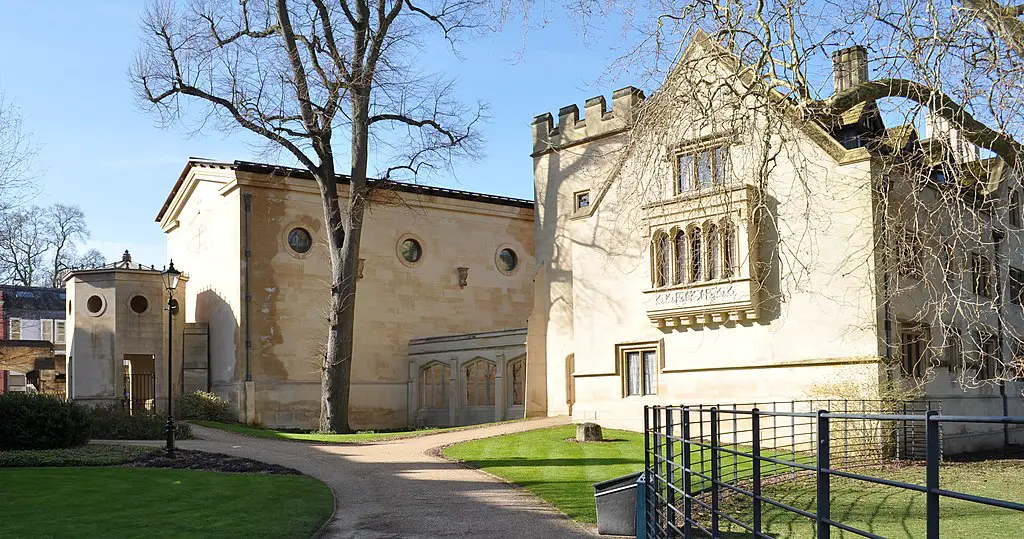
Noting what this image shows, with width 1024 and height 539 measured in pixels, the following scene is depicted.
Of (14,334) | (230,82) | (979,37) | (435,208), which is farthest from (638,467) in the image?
(14,334)

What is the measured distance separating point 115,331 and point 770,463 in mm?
26844

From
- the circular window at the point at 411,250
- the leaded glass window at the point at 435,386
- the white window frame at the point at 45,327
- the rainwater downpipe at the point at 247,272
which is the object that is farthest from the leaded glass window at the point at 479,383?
the white window frame at the point at 45,327

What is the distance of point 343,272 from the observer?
31.8 meters

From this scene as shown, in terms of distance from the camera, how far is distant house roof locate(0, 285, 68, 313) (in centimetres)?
6494

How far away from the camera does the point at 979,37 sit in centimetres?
991

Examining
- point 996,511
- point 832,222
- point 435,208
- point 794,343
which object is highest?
point 435,208

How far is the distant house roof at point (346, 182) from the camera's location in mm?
36312

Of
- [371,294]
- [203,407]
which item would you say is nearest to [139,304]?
[203,407]

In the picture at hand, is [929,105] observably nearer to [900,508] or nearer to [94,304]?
[900,508]

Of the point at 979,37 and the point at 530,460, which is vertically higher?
the point at 979,37

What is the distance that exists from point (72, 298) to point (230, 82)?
1178 centimetres

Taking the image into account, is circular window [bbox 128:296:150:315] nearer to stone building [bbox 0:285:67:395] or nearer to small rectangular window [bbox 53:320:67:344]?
stone building [bbox 0:285:67:395]

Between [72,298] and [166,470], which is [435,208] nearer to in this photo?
[72,298]

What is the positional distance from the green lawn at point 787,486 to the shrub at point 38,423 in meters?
9.03
